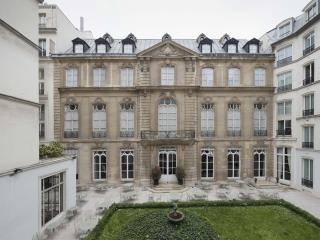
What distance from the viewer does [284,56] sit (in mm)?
22734

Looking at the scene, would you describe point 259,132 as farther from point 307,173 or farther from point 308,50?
point 308,50

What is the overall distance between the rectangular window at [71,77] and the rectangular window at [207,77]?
15.0 metres

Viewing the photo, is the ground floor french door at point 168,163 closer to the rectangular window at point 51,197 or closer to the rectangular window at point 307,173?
the rectangular window at point 51,197

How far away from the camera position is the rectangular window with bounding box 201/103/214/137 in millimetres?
23375

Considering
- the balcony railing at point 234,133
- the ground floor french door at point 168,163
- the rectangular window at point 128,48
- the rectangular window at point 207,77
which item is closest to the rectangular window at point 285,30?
the rectangular window at point 207,77

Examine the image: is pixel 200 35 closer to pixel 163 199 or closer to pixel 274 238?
pixel 163 199

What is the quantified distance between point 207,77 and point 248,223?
52.1 feet

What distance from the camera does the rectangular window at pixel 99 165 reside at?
22.9 meters

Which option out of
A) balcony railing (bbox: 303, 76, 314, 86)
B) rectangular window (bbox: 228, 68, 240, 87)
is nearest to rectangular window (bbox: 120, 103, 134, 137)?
rectangular window (bbox: 228, 68, 240, 87)

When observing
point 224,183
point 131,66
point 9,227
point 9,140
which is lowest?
point 224,183

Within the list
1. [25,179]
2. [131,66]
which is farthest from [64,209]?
[131,66]

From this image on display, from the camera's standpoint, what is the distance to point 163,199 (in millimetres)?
17875

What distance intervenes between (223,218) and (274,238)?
319cm

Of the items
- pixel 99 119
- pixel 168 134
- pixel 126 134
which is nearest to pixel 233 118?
pixel 168 134
